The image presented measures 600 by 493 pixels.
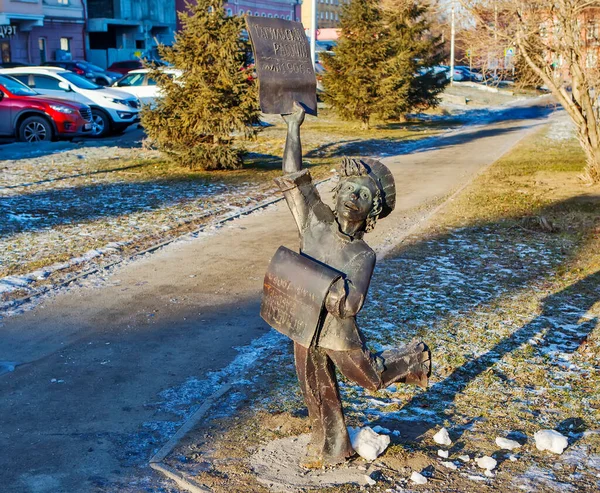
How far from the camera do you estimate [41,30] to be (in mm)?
38375

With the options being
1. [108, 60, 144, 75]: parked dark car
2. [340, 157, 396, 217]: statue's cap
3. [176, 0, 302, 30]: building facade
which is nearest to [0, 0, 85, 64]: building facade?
[108, 60, 144, 75]: parked dark car

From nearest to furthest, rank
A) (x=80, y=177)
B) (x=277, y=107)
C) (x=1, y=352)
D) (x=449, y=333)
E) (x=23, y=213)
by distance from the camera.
Result: (x=277, y=107) → (x=1, y=352) → (x=449, y=333) → (x=23, y=213) → (x=80, y=177)

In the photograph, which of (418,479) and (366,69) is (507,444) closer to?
(418,479)

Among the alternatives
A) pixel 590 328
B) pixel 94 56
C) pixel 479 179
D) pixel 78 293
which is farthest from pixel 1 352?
pixel 94 56

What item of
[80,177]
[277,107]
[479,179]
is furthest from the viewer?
[479,179]

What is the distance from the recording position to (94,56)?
144 feet

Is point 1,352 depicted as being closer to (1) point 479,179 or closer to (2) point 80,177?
→ (2) point 80,177

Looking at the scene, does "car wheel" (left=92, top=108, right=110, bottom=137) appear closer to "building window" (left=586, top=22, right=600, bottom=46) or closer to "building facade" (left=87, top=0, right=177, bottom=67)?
"building window" (left=586, top=22, right=600, bottom=46)

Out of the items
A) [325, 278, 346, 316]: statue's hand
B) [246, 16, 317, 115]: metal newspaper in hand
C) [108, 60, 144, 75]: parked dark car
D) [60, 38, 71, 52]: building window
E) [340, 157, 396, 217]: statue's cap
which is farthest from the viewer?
[60, 38, 71, 52]: building window

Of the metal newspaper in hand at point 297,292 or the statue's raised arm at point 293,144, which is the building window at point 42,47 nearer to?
the statue's raised arm at point 293,144

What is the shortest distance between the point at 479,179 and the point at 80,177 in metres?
7.38

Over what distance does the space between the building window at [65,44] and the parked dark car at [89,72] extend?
19.7 ft

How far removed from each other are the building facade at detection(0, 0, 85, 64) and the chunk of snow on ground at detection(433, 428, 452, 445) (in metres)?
34.1

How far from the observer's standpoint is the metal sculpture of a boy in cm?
376
